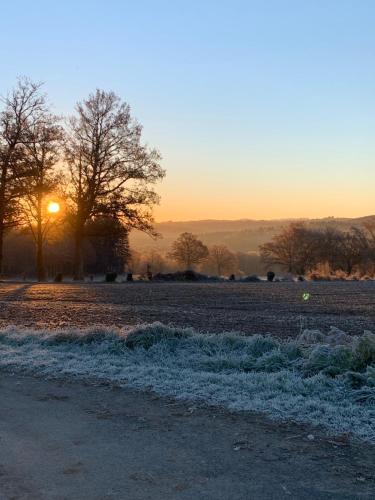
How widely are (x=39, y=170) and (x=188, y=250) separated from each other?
181 feet

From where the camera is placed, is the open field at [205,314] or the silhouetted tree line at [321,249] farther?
the silhouetted tree line at [321,249]

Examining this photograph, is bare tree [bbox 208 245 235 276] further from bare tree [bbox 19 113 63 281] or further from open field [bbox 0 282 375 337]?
open field [bbox 0 282 375 337]

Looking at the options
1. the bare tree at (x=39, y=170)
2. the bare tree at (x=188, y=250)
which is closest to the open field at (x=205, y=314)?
the bare tree at (x=39, y=170)

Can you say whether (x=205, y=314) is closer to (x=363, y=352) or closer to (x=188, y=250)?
(x=363, y=352)

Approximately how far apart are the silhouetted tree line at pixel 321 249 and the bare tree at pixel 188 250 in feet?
39.8

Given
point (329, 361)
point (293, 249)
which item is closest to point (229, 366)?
point (329, 361)

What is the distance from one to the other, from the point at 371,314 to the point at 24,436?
11.4 meters

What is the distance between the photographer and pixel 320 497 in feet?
12.9

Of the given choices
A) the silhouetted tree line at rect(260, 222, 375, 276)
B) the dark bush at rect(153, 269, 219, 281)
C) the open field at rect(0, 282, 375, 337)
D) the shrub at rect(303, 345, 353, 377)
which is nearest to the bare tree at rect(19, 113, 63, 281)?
the dark bush at rect(153, 269, 219, 281)

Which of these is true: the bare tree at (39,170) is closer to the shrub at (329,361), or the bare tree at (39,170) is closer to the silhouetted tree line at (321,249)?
the shrub at (329,361)

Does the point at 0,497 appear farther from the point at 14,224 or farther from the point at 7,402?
the point at 14,224

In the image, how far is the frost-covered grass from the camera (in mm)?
5980

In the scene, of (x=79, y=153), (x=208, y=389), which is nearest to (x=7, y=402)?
(x=208, y=389)

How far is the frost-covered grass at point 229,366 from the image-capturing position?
235 inches
